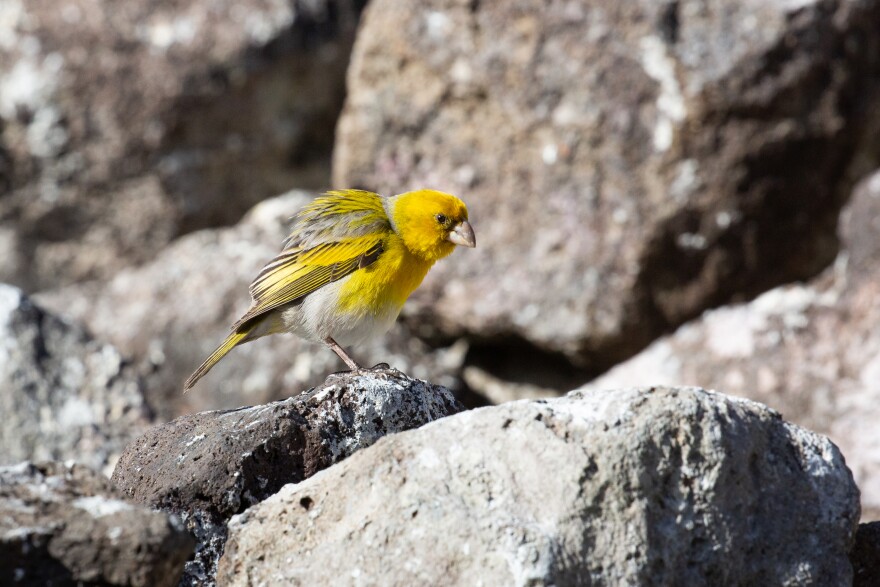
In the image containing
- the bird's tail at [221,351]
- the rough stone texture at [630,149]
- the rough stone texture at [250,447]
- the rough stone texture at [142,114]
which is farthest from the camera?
the rough stone texture at [142,114]

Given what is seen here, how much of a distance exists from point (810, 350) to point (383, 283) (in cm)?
262

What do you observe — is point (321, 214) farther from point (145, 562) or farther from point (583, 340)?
point (145, 562)

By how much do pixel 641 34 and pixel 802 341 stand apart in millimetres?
1969

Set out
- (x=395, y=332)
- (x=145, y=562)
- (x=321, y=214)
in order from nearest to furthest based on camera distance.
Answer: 1. (x=145, y=562)
2. (x=321, y=214)
3. (x=395, y=332)

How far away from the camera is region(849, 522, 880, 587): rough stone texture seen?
3643mm

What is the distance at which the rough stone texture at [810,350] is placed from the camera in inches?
247

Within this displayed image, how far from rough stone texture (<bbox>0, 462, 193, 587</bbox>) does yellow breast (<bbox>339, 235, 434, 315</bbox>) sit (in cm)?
247

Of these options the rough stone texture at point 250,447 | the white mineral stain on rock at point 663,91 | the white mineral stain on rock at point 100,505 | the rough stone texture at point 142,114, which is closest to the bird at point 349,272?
the rough stone texture at point 250,447

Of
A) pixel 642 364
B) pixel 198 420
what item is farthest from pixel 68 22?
pixel 198 420

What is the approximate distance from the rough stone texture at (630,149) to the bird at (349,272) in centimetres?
154

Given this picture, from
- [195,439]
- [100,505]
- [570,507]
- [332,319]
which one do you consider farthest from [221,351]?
[570,507]

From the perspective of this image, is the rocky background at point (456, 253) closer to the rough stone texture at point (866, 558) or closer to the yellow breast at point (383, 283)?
the rough stone texture at point (866, 558)

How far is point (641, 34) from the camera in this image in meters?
6.88

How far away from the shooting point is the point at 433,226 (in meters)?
5.57
